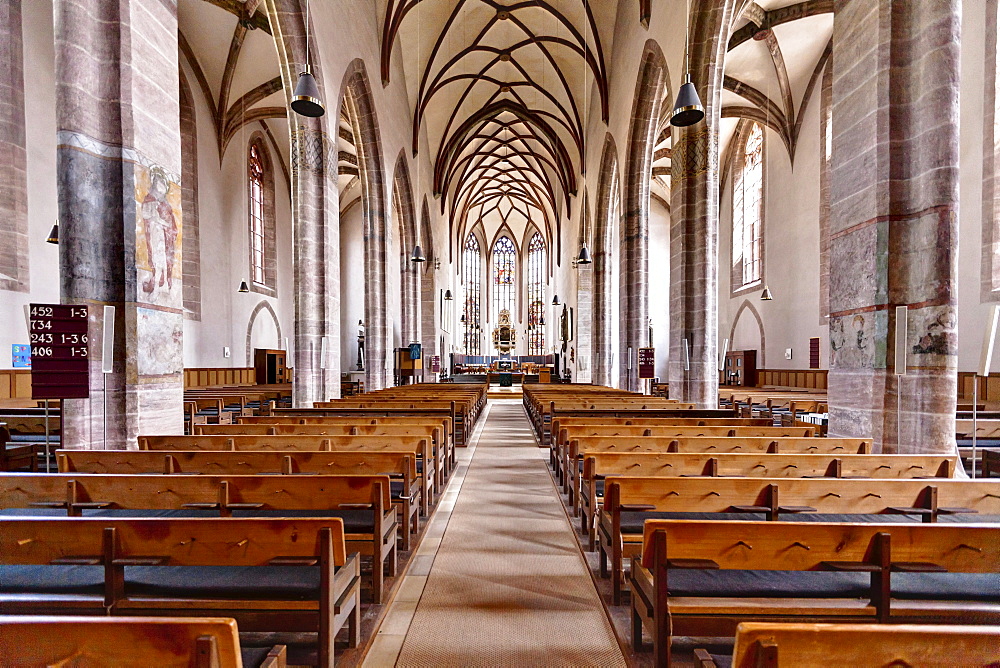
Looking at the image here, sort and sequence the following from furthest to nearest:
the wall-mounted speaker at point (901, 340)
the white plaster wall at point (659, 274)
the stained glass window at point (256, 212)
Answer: the white plaster wall at point (659, 274) → the stained glass window at point (256, 212) → the wall-mounted speaker at point (901, 340)

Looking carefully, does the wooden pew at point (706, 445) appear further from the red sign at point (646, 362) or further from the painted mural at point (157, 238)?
the red sign at point (646, 362)

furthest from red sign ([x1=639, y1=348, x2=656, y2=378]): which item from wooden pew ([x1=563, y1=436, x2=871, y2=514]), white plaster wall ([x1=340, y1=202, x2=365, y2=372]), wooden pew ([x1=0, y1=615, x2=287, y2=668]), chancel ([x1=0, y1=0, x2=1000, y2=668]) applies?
white plaster wall ([x1=340, y1=202, x2=365, y2=372])

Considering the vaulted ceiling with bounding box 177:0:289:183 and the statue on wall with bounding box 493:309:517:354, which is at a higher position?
the vaulted ceiling with bounding box 177:0:289:183

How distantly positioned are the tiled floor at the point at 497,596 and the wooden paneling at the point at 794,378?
1244cm

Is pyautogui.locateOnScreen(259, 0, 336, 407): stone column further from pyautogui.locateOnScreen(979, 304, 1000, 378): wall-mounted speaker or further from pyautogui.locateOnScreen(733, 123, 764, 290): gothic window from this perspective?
pyautogui.locateOnScreen(733, 123, 764, 290): gothic window

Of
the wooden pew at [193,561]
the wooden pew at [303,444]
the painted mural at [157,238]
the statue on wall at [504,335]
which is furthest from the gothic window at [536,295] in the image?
the wooden pew at [193,561]

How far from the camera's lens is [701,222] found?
8969mm

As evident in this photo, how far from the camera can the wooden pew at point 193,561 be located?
1.79 meters

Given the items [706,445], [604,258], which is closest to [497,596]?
[706,445]

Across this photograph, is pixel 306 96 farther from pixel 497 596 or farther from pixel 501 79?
pixel 501 79

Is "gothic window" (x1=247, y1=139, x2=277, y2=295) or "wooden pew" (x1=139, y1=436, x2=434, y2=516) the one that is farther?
"gothic window" (x1=247, y1=139, x2=277, y2=295)

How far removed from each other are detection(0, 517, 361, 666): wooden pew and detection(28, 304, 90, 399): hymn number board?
2.33 meters

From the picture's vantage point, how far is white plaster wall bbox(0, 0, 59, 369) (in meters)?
9.56

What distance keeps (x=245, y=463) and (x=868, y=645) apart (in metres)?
3.54
